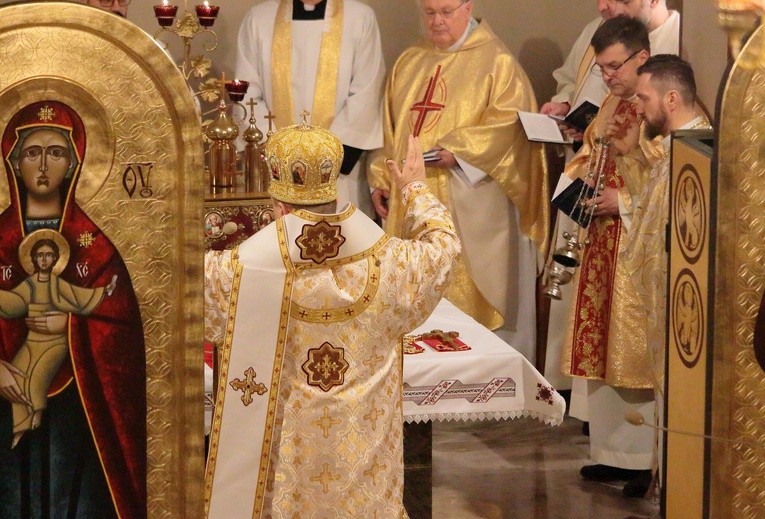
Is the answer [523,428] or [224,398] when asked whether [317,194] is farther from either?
[523,428]

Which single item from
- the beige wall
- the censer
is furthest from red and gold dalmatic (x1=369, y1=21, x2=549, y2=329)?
the censer

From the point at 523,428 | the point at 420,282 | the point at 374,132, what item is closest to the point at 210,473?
the point at 420,282

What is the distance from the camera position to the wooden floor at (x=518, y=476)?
5430 mm

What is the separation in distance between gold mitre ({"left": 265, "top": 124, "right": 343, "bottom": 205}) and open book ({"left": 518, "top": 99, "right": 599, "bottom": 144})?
107 inches

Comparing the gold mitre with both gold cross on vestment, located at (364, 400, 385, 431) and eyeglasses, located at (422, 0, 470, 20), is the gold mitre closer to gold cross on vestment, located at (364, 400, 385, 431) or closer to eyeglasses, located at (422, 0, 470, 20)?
gold cross on vestment, located at (364, 400, 385, 431)

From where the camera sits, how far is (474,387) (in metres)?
4.23

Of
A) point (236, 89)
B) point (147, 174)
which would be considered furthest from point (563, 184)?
point (147, 174)

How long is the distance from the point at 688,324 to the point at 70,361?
1692 millimetres

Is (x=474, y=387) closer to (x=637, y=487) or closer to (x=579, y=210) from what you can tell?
(x=579, y=210)

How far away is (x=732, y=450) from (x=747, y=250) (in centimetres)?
50

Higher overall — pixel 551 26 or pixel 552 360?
pixel 551 26

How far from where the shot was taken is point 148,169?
2.60 meters

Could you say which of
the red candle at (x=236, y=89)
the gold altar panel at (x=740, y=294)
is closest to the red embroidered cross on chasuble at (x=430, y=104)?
the red candle at (x=236, y=89)

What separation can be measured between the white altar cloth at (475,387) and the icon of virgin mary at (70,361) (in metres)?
1.60
